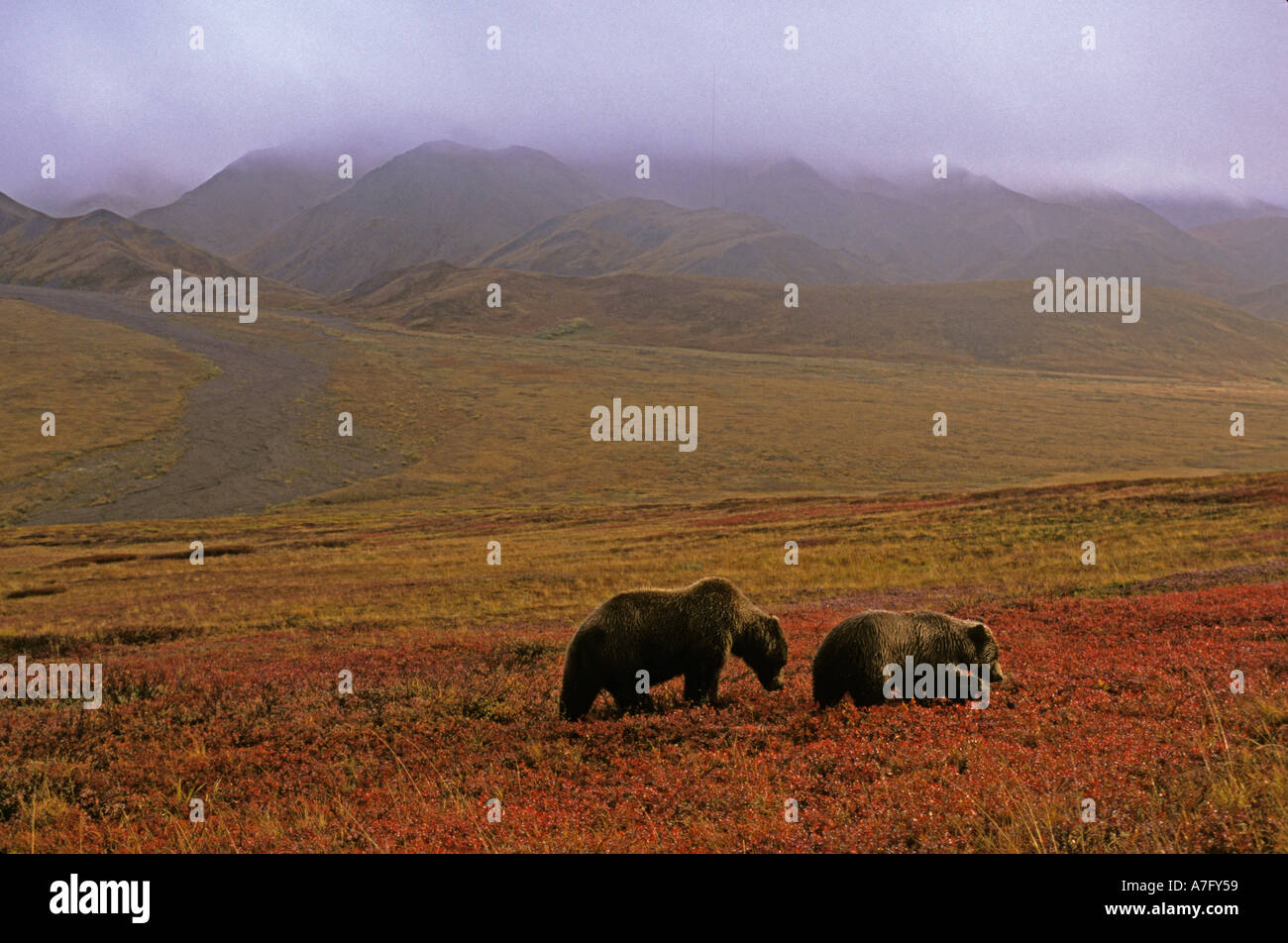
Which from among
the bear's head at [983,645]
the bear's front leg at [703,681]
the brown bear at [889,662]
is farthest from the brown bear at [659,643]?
the bear's head at [983,645]

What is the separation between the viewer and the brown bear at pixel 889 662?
10.4m

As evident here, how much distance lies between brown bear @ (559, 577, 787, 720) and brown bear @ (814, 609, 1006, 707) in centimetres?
128

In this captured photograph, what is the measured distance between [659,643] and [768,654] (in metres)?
1.76

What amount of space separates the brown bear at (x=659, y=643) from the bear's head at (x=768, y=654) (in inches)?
0.7

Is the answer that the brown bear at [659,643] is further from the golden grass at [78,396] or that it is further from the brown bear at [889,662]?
the golden grass at [78,396]

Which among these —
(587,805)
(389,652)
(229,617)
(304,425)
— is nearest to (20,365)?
(304,425)

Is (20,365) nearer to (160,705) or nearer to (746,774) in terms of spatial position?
(160,705)

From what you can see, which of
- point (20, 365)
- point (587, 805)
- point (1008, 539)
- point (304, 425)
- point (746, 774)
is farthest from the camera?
point (20, 365)

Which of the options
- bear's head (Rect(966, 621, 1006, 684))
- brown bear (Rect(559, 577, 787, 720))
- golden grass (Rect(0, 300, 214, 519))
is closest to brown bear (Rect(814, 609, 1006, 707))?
bear's head (Rect(966, 621, 1006, 684))

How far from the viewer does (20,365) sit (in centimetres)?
12800

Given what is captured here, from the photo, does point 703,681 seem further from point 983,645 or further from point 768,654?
point 983,645

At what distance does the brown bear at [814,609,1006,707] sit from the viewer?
10414mm
